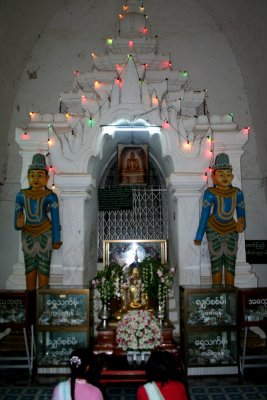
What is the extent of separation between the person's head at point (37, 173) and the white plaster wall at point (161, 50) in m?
2.13

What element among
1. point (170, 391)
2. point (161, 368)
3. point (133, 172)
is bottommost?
point (170, 391)

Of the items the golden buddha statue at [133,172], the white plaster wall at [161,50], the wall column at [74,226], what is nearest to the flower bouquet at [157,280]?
the wall column at [74,226]

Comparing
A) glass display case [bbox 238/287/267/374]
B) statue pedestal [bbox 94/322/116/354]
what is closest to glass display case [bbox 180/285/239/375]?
glass display case [bbox 238/287/267/374]

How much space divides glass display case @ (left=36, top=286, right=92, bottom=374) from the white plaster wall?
3.77 meters

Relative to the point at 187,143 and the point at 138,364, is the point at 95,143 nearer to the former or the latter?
the point at 187,143

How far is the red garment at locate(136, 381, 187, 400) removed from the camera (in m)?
2.76

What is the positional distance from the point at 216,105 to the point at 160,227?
3.12 m

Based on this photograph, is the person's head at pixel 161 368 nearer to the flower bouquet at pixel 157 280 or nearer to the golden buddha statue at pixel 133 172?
the flower bouquet at pixel 157 280

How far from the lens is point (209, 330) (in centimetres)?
534

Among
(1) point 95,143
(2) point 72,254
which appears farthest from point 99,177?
(2) point 72,254

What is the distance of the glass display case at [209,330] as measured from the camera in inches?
207

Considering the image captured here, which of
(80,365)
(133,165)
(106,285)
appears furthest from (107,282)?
(80,365)

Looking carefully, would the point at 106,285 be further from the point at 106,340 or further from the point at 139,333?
the point at 139,333

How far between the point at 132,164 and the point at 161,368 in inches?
211
